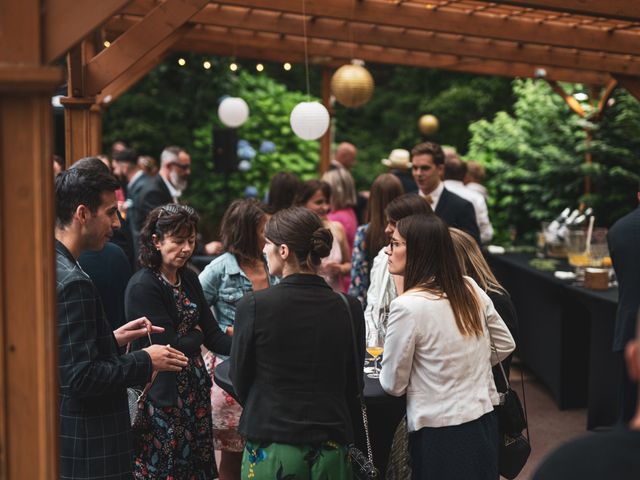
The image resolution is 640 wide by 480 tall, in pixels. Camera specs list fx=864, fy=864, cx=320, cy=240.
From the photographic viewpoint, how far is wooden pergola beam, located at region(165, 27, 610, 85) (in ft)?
34.3

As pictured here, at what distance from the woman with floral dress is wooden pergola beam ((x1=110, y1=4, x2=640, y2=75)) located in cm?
526

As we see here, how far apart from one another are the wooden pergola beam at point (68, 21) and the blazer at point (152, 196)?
5.48m

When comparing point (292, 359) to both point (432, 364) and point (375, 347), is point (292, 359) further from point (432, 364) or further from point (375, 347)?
point (375, 347)

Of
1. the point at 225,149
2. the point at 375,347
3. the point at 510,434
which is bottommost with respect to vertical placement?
the point at 510,434

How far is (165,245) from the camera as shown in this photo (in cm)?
357

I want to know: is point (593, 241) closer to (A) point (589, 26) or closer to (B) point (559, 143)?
(A) point (589, 26)

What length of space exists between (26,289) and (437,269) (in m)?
1.57

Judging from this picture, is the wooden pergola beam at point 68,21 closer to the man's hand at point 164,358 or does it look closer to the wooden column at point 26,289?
the wooden column at point 26,289

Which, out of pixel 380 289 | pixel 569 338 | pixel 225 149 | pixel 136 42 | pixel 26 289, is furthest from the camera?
pixel 225 149

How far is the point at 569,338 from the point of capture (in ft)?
22.4

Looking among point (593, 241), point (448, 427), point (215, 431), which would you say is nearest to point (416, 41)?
point (593, 241)

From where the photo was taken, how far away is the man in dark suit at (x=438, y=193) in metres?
5.90

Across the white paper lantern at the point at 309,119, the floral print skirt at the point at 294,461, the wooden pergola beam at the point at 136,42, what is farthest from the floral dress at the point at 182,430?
the white paper lantern at the point at 309,119

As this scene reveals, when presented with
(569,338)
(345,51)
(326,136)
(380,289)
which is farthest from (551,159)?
(380,289)
